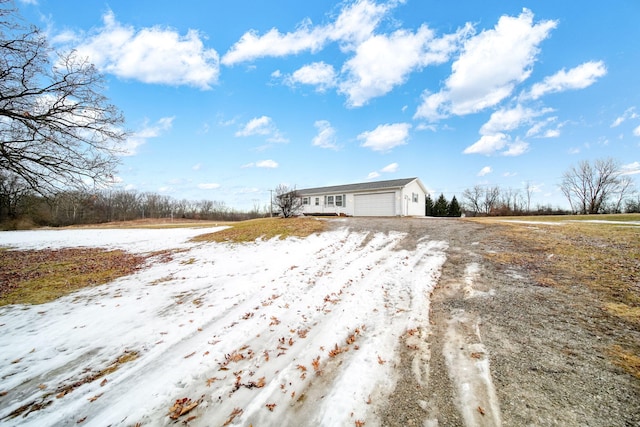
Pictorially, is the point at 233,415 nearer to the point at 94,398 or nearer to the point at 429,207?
the point at 94,398

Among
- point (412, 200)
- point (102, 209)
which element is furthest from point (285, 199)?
point (102, 209)

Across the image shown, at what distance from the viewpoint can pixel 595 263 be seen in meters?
6.30

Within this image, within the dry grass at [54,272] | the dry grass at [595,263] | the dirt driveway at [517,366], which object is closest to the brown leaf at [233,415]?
the dirt driveway at [517,366]

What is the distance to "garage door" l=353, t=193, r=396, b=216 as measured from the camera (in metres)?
23.6

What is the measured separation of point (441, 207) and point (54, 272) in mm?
43059

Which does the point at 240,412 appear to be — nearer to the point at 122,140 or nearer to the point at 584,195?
the point at 122,140

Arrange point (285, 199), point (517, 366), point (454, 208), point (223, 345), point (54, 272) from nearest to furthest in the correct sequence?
point (517, 366)
point (223, 345)
point (54, 272)
point (285, 199)
point (454, 208)

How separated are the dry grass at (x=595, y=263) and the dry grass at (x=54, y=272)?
433 inches

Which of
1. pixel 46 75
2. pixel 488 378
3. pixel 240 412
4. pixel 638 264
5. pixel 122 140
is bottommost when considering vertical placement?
pixel 240 412

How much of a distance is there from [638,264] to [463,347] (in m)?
5.96

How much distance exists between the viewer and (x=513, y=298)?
4.89 meters

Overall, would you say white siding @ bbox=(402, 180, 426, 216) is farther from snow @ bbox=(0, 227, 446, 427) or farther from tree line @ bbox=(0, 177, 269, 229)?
tree line @ bbox=(0, 177, 269, 229)

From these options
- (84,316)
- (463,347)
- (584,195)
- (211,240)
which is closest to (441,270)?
(463,347)

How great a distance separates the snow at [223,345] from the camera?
2822mm
